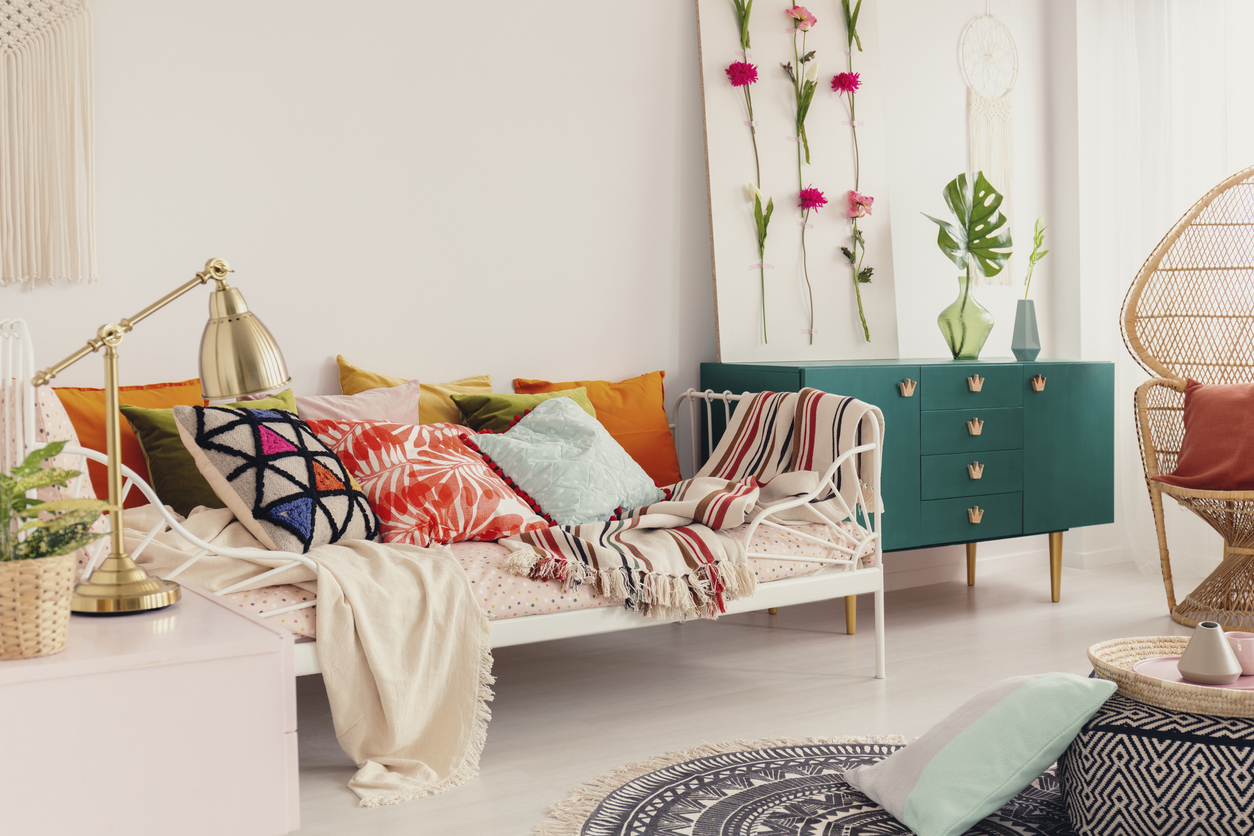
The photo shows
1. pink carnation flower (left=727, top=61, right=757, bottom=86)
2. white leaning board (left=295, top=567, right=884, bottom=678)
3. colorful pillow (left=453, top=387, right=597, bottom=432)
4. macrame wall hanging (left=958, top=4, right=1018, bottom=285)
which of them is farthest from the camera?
macrame wall hanging (left=958, top=4, right=1018, bottom=285)

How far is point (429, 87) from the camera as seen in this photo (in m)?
3.05

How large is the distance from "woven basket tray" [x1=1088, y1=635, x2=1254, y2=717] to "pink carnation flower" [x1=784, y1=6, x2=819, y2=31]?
7.72 ft

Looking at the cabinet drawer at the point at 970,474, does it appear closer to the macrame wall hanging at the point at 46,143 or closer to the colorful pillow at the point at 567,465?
the colorful pillow at the point at 567,465

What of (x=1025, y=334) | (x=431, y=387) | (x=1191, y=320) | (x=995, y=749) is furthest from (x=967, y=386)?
(x=995, y=749)

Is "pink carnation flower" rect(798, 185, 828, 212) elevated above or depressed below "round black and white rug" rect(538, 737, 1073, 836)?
above

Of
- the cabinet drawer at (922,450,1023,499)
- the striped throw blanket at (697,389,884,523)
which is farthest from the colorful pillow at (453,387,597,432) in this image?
the cabinet drawer at (922,450,1023,499)

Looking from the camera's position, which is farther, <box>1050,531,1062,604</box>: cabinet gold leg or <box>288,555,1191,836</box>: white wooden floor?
<box>1050,531,1062,604</box>: cabinet gold leg

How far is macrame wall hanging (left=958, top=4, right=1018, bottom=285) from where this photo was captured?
4.07 metres

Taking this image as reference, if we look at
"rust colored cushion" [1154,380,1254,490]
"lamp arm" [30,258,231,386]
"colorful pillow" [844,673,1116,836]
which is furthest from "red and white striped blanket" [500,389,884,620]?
"rust colored cushion" [1154,380,1254,490]

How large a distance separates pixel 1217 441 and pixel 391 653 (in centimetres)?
254

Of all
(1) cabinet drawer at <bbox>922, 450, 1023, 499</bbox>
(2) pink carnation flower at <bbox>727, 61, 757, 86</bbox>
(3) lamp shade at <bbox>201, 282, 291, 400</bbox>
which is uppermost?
(2) pink carnation flower at <bbox>727, 61, 757, 86</bbox>

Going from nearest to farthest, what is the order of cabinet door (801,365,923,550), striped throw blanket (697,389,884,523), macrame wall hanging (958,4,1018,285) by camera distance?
striped throw blanket (697,389,884,523)
cabinet door (801,365,923,550)
macrame wall hanging (958,4,1018,285)

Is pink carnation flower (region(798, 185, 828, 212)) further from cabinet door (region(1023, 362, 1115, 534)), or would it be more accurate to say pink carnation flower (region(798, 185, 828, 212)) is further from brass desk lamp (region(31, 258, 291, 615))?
brass desk lamp (region(31, 258, 291, 615))

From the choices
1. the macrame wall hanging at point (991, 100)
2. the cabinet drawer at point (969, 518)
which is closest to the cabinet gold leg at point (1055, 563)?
the cabinet drawer at point (969, 518)
